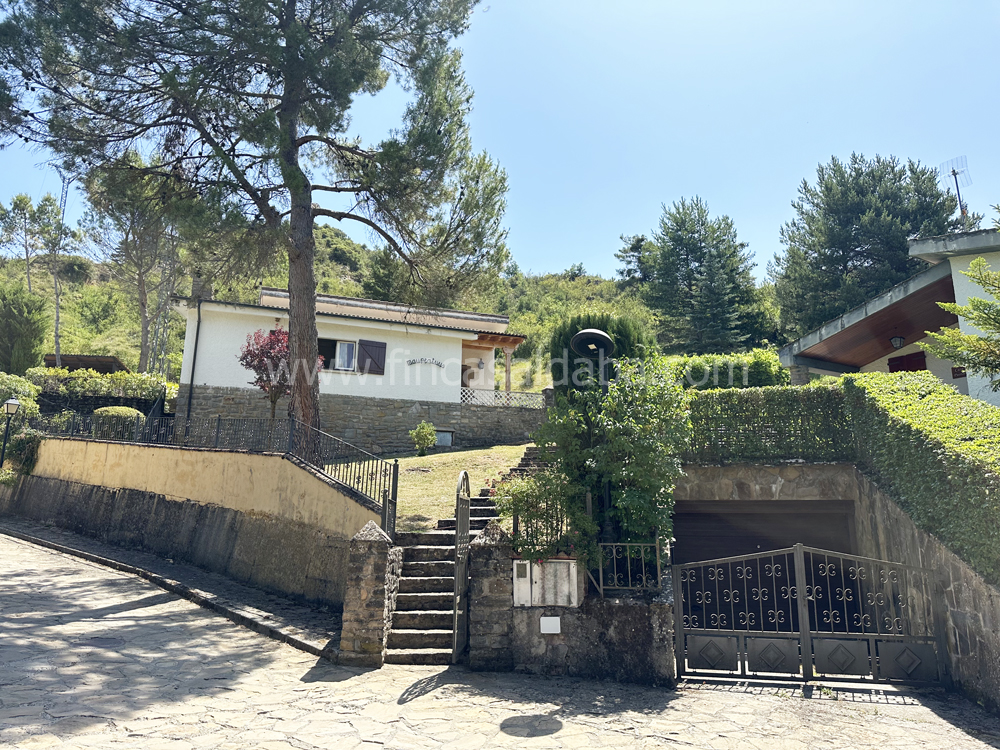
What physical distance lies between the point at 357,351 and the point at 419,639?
14074 mm

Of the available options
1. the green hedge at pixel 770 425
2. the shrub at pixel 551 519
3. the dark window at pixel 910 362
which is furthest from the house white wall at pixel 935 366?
the shrub at pixel 551 519

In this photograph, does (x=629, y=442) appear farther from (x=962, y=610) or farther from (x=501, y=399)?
(x=501, y=399)

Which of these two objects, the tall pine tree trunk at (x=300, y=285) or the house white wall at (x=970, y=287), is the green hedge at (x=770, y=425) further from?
the tall pine tree trunk at (x=300, y=285)

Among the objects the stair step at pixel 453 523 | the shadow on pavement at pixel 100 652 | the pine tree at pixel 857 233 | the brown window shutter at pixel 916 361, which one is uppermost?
the pine tree at pixel 857 233

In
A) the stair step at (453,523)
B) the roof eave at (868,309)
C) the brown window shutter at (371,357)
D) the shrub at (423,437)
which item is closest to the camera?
the stair step at (453,523)

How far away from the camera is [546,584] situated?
7133 mm

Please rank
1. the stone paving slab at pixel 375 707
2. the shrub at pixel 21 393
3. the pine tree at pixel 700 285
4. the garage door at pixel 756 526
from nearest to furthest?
the stone paving slab at pixel 375 707 → the garage door at pixel 756 526 → the shrub at pixel 21 393 → the pine tree at pixel 700 285

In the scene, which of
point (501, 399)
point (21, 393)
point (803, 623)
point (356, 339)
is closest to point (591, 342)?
point (803, 623)

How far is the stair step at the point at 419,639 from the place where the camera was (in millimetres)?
7684

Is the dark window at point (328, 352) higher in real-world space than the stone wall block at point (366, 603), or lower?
higher

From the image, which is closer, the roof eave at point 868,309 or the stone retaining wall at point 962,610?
the stone retaining wall at point 962,610

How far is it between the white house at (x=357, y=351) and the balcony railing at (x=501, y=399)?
0.03m

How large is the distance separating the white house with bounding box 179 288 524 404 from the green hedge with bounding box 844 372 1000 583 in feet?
41.1

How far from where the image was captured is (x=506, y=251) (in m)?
15.4
